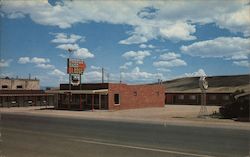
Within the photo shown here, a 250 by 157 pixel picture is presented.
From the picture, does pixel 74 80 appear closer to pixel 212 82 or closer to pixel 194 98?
pixel 194 98

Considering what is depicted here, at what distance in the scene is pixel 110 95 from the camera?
48719mm

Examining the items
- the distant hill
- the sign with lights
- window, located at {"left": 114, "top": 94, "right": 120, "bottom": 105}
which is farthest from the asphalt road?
the distant hill

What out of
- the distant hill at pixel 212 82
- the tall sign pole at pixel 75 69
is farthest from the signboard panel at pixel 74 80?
the distant hill at pixel 212 82

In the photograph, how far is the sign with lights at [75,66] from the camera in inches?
2143

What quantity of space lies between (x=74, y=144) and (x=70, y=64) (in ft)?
131

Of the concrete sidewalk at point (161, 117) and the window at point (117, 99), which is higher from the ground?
the window at point (117, 99)

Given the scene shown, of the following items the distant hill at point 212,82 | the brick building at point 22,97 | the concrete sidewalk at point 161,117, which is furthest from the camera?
the distant hill at point 212,82

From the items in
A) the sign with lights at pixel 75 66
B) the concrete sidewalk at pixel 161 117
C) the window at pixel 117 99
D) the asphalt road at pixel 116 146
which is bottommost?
the asphalt road at pixel 116 146

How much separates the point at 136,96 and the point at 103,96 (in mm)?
6250

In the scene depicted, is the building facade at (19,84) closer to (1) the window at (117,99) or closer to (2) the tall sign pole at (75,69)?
(2) the tall sign pole at (75,69)

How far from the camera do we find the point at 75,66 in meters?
55.0

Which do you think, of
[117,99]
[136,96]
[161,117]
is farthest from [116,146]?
[136,96]

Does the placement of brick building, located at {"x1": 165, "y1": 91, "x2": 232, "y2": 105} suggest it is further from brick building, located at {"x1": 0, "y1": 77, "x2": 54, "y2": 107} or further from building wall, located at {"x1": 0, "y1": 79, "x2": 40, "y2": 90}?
building wall, located at {"x1": 0, "y1": 79, "x2": 40, "y2": 90}

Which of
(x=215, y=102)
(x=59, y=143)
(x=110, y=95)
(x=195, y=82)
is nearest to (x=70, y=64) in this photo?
(x=110, y=95)
